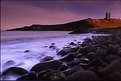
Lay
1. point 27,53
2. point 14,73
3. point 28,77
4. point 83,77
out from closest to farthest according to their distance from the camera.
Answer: point 83,77, point 28,77, point 14,73, point 27,53

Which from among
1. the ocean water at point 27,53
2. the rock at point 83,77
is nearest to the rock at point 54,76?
the rock at point 83,77

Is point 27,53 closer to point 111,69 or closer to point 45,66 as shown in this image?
point 45,66

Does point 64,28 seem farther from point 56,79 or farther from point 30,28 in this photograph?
point 56,79

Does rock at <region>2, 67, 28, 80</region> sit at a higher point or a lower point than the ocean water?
A: higher

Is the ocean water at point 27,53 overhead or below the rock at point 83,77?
below

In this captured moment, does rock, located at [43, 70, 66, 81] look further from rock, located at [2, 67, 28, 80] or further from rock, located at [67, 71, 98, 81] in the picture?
rock, located at [2, 67, 28, 80]

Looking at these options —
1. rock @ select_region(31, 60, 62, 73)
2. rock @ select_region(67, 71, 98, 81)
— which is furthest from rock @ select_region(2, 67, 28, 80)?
rock @ select_region(67, 71, 98, 81)

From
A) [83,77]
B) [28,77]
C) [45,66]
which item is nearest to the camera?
[83,77]

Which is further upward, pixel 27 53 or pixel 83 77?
pixel 83 77

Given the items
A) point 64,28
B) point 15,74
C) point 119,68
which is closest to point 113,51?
point 119,68

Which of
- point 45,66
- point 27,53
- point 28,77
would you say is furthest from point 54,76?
point 27,53

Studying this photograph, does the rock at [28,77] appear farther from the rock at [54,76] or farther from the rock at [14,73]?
the rock at [14,73]

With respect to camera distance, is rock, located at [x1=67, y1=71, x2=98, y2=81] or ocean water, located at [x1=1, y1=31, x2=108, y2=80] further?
ocean water, located at [x1=1, y1=31, x2=108, y2=80]

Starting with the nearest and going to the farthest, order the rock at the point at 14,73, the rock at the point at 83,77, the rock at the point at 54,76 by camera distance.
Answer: the rock at the point at 83,77 → the rock at the point at 54,76 → the rock at the point at 14,73
